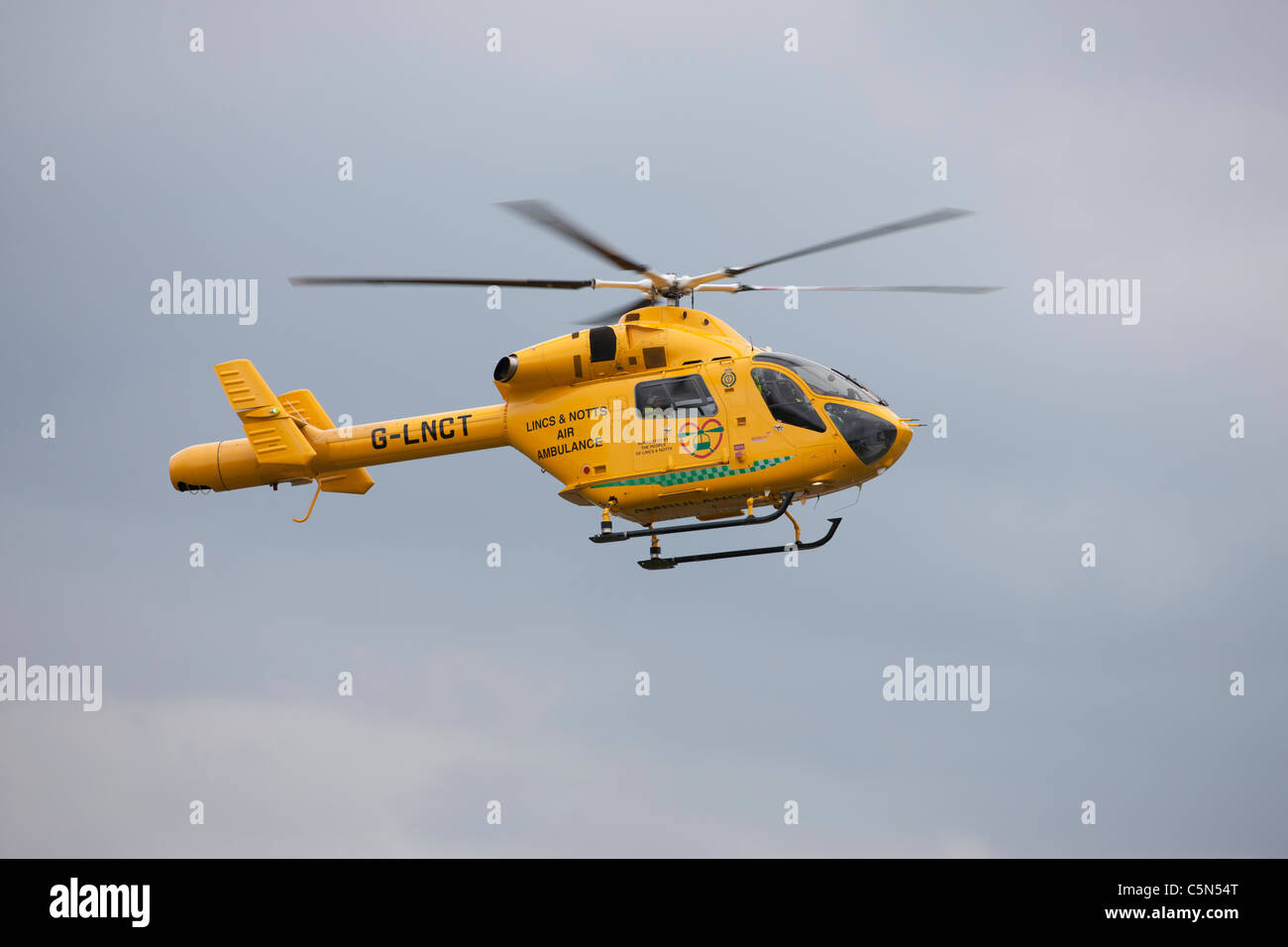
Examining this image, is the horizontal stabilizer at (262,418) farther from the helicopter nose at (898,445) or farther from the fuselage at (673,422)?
the helicopter nose at (898,445)

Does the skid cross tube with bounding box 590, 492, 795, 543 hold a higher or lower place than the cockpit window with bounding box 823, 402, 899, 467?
lower

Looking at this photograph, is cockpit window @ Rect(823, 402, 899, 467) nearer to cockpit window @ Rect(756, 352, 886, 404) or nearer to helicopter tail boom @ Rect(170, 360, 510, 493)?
cockpit window @ Rect(756, 352, 886, 404)

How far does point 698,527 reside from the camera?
3042 centimetres

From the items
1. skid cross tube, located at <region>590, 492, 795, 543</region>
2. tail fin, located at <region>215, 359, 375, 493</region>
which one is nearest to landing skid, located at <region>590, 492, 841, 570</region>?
skid cross tube, located at <region>590, 492, 795, 543</region>

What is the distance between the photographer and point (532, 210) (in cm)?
2706

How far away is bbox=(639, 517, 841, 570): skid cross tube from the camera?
29906 mm

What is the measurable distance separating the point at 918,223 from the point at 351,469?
1221 cm

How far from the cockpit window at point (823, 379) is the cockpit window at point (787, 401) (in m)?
0.27

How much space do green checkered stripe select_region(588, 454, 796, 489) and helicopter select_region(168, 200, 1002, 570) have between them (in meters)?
0.02

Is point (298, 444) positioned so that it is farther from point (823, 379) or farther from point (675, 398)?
point (823, 379)

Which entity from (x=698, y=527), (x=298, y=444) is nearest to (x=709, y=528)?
(x=698, y=527)

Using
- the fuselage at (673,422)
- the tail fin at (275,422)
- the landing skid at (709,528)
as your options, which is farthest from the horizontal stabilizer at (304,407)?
the landing skid at (709,528)
